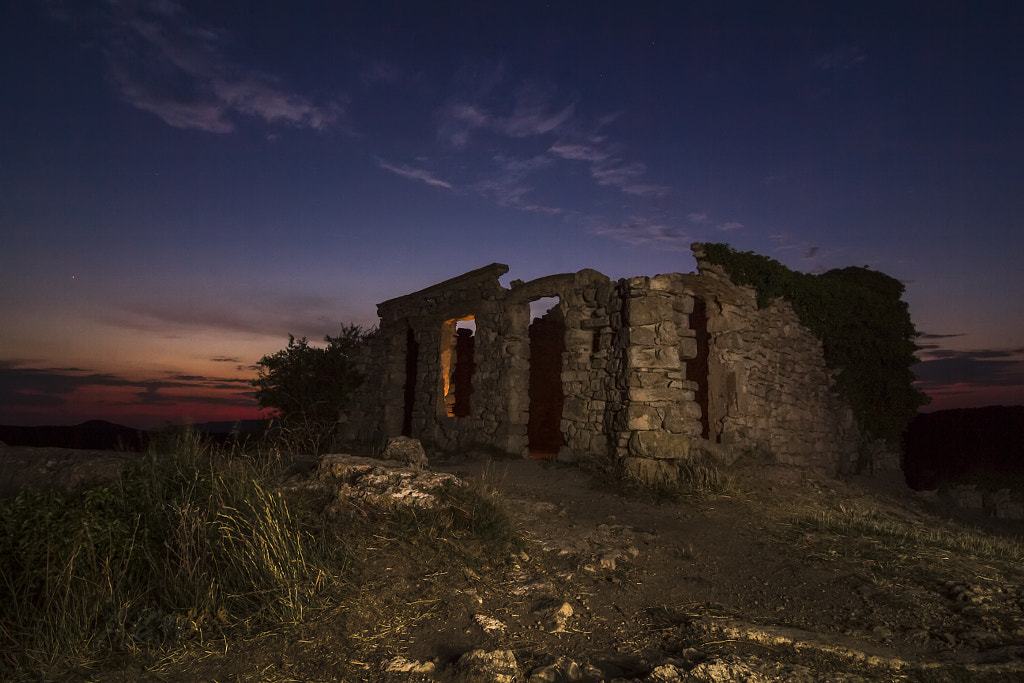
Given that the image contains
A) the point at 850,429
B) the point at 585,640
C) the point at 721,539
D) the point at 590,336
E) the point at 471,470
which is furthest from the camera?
the point at 850,429

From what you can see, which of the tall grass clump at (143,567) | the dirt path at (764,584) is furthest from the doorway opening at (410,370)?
the tall grass clump at (143,567)

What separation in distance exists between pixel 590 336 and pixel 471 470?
9.77ft

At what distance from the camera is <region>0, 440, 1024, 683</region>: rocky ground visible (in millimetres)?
2900

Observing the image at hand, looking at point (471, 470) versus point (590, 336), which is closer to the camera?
point (471, 470)

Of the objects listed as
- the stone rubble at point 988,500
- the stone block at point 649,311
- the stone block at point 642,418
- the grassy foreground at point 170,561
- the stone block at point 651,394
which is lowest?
the stone rubble at point 988,500

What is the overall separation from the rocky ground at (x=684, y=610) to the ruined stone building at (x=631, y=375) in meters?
2.58

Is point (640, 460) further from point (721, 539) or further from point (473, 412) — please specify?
point (473, 412)

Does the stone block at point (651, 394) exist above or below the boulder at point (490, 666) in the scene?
above

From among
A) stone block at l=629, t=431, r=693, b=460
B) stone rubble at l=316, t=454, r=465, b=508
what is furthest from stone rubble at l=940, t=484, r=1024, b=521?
stone rubble at l=316, t=454, r=465, b=508

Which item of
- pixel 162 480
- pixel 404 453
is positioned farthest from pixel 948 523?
pixel 162 480

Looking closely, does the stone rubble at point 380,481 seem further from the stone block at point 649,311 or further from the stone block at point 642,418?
the stone block at point 649,311

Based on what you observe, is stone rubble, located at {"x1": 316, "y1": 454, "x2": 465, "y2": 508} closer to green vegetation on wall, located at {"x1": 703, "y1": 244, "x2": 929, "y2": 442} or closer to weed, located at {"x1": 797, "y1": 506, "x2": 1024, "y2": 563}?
weed, located at {"x1": 797, "y1": 506, "x2": 1024, "y2": 563}

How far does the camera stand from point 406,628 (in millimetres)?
3275

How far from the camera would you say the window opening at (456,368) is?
12844 mm
